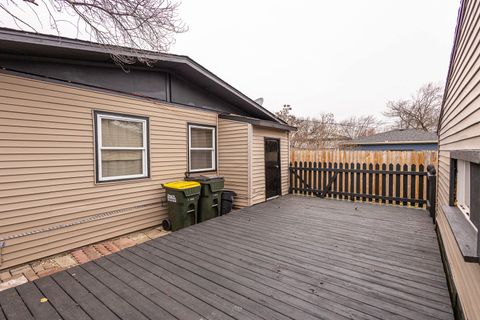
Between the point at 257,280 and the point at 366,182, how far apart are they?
5539 mm

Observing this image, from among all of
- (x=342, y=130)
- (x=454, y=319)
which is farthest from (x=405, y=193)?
(x=342, y=130)

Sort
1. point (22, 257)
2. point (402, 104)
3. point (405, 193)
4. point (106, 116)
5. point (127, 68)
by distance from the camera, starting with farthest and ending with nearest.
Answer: point (402, 104) → point (405, 193) → point (127, 68) → point (106, 116) → point (22, 257)

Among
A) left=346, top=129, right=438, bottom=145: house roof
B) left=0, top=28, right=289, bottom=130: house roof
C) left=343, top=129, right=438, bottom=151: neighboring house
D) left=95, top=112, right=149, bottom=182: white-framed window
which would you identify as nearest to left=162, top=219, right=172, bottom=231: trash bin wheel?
left=95, top=112, right=149, bottom=182: white-framed window

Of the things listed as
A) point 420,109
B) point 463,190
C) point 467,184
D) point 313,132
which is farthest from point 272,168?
point 420,109

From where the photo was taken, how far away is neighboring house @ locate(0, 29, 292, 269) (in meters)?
3.38

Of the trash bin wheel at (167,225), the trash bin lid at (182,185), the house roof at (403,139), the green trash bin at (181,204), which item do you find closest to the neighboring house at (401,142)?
the house roof at (403,139)

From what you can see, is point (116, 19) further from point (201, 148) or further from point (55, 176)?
point (201, 148)

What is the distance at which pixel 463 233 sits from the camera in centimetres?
181

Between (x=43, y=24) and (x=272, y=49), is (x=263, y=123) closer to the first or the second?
(x=43, y=24)

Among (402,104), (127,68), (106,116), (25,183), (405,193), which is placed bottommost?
(405,193)

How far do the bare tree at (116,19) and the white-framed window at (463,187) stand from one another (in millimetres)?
4829

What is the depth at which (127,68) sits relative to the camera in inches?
189

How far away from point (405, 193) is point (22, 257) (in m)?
8.36

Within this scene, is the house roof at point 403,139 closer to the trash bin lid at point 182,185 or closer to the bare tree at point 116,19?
the trash bin lid at point 182,185
